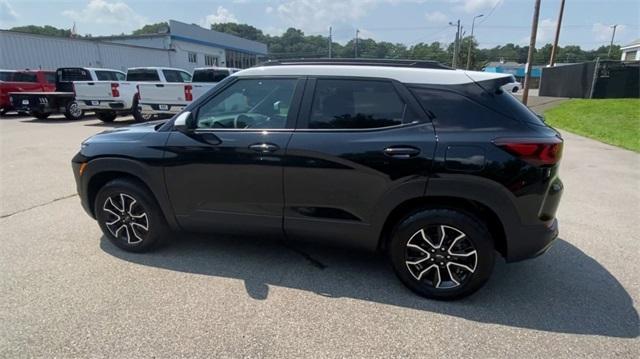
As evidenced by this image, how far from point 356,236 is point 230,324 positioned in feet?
3.81

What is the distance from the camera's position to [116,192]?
3.59 meters

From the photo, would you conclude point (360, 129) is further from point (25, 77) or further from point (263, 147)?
point (25, 77)

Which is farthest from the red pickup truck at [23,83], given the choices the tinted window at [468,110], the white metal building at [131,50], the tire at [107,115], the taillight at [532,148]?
the taillight at [532,148]

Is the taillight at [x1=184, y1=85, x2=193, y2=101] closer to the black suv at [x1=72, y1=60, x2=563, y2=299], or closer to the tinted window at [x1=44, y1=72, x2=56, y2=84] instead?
the tinted window at [x1=44, y1=72, x2=56, y2=84]

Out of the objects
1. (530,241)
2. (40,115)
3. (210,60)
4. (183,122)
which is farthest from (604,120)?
(210,60)

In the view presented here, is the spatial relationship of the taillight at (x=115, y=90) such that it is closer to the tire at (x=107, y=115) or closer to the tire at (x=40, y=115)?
the tire at (x=107, y=115)

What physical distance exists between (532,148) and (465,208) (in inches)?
24.7

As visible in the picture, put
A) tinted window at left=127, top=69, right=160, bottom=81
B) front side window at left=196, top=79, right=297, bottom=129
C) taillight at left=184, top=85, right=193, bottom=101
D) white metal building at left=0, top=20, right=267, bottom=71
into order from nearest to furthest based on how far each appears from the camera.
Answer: front side window at left=196, top=79, right=297, bottom=129 → taillight at left=184, top=85, right=193, bottom=101 → tinted window at left=127, top=69, right=160, bottom=81 → white metal building at left=0, top=20, right=267, bottom=71

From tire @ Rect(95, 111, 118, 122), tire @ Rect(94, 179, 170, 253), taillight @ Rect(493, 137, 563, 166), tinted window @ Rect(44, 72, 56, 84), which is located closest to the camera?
taillight @ Rect(493, 137, 563, 166)

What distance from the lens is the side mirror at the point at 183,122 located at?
324 centimetres

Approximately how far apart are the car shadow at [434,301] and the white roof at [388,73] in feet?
5.56

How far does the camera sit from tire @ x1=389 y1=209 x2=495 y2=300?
2.84 m

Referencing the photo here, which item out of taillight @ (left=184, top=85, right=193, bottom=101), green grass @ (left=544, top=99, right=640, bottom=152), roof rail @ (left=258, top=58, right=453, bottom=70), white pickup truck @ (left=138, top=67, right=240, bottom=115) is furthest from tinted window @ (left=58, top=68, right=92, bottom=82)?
green grass @ (left=544, top=99, right=640, bottom=152)

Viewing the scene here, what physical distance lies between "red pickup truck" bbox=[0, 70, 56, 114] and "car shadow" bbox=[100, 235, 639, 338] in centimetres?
1571
